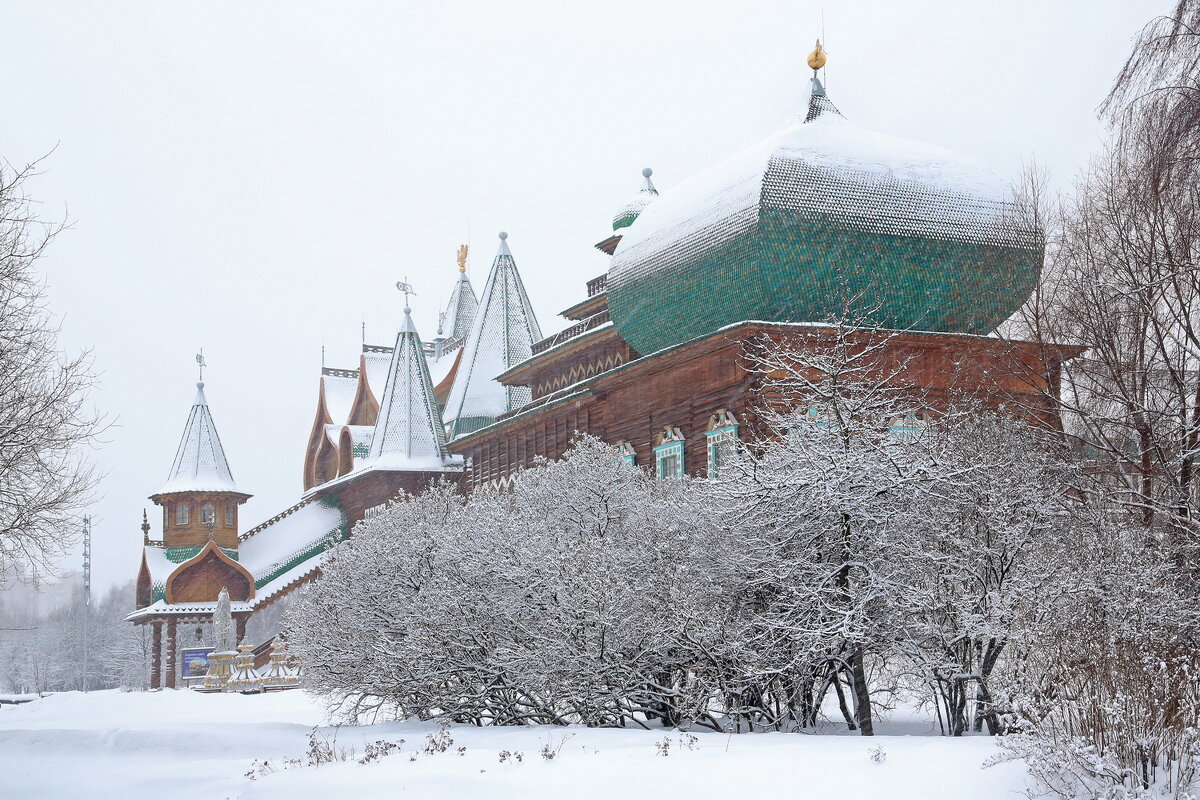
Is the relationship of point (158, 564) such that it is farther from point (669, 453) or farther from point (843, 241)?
point (843, 241)

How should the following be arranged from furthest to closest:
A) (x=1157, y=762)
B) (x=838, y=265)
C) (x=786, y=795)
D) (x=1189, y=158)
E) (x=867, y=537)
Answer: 1. (x=838, y=265)
2. (x=867, y=537)
3. (x=1189, y=158)
4. (x=786, y=795)
5. (x=1157, y=762)

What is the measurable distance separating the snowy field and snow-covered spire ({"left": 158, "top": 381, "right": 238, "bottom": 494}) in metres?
22.1

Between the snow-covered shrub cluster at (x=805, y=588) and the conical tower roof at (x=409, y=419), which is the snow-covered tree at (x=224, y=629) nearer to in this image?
the conical tower roof at (x=409, y=419)

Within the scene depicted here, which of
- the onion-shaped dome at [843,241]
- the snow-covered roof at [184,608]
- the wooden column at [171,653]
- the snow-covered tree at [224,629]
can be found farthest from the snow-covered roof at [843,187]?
the wooden column at [171,653]

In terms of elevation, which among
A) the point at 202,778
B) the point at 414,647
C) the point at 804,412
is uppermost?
the point at 804,412

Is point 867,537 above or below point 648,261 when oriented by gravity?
below

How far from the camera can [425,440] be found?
3541cm

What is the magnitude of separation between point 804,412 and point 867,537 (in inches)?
70.6

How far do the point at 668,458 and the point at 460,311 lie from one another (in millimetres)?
26580

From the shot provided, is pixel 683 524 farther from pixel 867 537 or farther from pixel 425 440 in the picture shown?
pixel 425 440

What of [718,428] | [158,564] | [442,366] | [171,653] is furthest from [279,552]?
[718,428]

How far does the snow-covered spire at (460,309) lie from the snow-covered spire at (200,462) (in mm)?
9584

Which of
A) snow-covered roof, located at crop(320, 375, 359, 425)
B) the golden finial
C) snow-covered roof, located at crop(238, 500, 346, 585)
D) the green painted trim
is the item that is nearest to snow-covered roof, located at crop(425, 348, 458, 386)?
snow-covered roof, located at crop(320, 375, 359, 425)

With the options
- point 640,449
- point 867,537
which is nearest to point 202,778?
point 867,537
